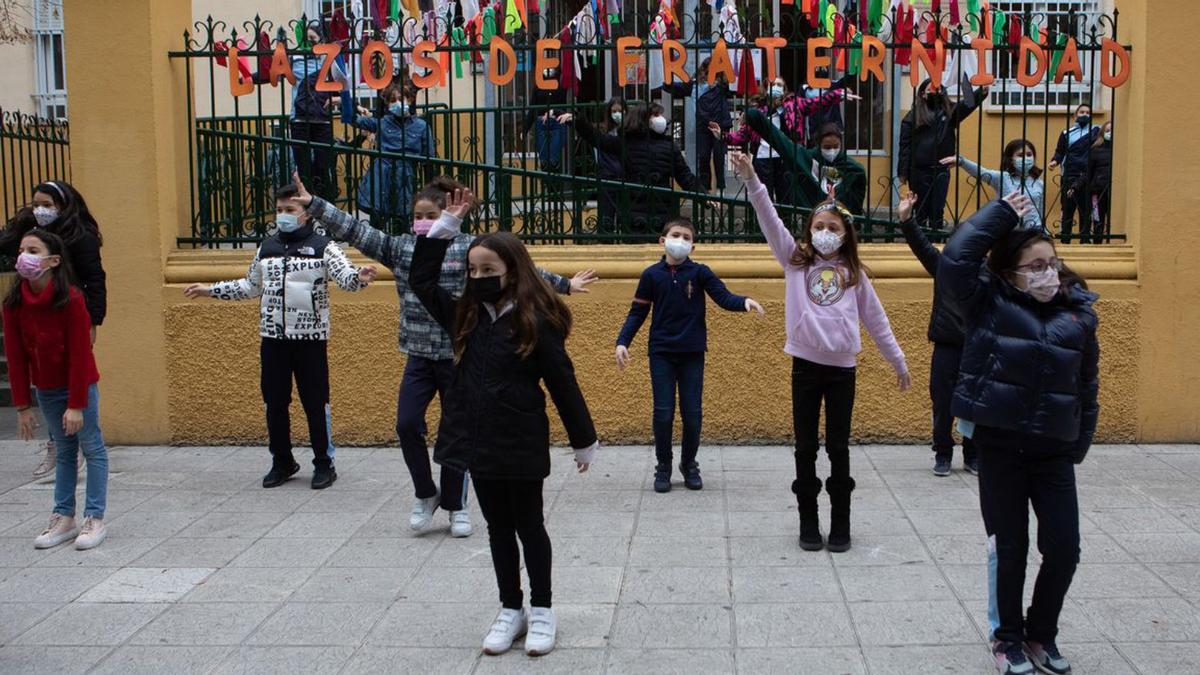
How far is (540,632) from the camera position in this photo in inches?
185

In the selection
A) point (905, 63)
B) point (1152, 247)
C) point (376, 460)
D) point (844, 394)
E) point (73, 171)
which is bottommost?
point (376, 460)

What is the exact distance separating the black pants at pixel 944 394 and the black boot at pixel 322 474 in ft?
11.8

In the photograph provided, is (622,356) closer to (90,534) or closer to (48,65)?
(90,534)

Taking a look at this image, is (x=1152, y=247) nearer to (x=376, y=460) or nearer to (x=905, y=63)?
(x=905, y=63)

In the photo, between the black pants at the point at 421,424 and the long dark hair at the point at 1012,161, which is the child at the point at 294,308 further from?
the long dark hair at the point at 1012,161

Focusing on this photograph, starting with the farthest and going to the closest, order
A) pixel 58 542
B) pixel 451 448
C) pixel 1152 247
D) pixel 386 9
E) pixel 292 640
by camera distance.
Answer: pixel 386 9 → pixel 1152 247 → pixel 58 542 → pixel 292 640 → pixel 451 448

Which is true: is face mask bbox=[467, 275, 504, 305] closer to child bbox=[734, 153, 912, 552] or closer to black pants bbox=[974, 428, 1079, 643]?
child bbox=[734, 153, 912, 552]

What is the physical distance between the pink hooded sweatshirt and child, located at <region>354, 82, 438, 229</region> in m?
3.43

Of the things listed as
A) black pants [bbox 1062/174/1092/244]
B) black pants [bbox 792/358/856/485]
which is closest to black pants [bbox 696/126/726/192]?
black pants [bbox 1062/174/1092/244]

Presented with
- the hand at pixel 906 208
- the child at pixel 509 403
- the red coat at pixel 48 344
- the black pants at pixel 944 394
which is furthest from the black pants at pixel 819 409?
the red coat at pixel 48 344

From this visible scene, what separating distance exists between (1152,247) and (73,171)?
7193 mm

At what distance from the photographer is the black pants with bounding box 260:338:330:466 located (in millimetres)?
7262

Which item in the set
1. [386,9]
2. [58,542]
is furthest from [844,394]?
[386,9]

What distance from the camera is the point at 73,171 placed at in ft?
27.9
